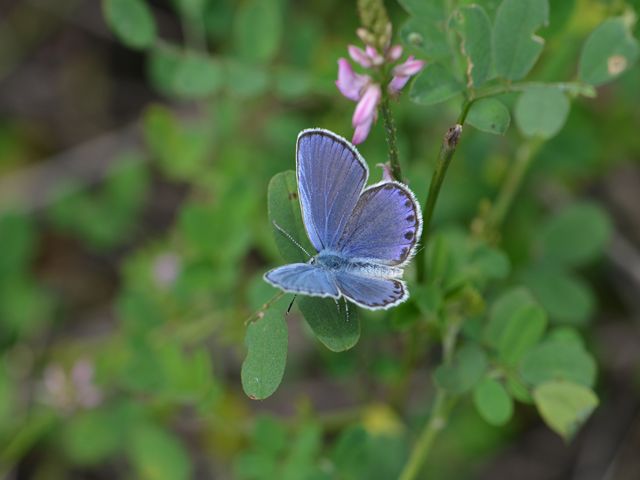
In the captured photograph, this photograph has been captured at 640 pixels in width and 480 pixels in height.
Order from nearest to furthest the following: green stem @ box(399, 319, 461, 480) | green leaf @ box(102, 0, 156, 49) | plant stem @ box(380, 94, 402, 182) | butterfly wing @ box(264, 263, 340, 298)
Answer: butterfly wing @ box(264, 263, 340, 298) < plant stem @ box(380, 94, 402, 182) < green stem @ box(399, 319, 461, 480) < green leaf @ box(102, 0, 156, 49)

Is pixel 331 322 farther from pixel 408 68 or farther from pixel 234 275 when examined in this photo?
pixel 234 275

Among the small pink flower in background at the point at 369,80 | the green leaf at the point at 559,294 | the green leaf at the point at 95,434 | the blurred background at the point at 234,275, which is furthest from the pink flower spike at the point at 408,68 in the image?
the green leaf at the point at 95,434

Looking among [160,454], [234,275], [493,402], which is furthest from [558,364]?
[160,454]

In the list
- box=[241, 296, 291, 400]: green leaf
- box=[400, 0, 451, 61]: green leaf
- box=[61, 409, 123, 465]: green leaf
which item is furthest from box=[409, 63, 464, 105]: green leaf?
box=[61, 409, 123, 465]: green leaf

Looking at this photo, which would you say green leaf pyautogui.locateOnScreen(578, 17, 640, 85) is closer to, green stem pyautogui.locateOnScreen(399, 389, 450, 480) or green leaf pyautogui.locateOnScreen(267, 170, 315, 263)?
green leaf pyautogui.locateOnScreen(267, 170, 315, 263)

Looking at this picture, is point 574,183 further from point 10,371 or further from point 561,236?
point 10,371

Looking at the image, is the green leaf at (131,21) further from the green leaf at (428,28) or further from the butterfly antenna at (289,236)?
the butterfly antenna at (289,236)

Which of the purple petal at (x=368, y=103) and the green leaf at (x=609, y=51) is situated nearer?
the purple petal at (x=368, y=103)
